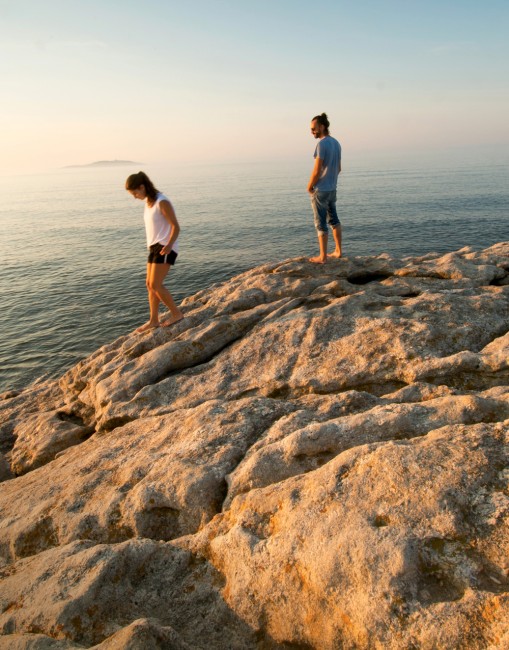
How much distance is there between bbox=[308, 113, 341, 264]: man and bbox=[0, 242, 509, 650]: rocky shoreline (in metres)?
3.91

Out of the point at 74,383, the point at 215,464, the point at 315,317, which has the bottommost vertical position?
the point at 74,383

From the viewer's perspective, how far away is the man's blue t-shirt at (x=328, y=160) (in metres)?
11.2

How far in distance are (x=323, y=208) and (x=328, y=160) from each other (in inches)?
54.2

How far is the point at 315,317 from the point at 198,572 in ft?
19.5

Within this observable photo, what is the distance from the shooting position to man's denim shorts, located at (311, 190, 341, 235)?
11.9 m

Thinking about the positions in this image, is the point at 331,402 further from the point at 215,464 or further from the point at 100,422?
the point at 100,422

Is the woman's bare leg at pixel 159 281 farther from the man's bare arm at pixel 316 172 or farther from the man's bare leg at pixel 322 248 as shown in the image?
the man's bare arm at pixel 316 172

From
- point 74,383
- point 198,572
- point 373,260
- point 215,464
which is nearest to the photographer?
point 198,572

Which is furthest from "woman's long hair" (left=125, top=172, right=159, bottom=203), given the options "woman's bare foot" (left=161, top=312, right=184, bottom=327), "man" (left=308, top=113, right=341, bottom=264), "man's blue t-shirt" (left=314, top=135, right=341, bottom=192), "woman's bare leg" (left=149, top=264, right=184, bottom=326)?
"man's blue t-shirt" (left=314, top=135, right=341, bottom=192)

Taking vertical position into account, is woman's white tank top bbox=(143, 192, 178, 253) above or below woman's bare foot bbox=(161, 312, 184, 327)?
above

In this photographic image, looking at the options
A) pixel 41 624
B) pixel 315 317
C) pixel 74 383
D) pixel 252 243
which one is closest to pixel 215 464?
pixel 41 624

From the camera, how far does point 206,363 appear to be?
29.7ft

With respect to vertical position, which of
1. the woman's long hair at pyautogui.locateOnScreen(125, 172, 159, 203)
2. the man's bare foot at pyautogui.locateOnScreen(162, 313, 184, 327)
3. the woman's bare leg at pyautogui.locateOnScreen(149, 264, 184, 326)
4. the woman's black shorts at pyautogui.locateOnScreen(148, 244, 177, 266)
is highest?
the woman's long hair at pyautogui.locateOnScreen(125, 172, 159, 203)

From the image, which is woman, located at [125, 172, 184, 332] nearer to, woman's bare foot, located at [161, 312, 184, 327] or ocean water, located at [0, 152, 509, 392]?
woman's bare foot, located at [161, 312, 184, 327]
